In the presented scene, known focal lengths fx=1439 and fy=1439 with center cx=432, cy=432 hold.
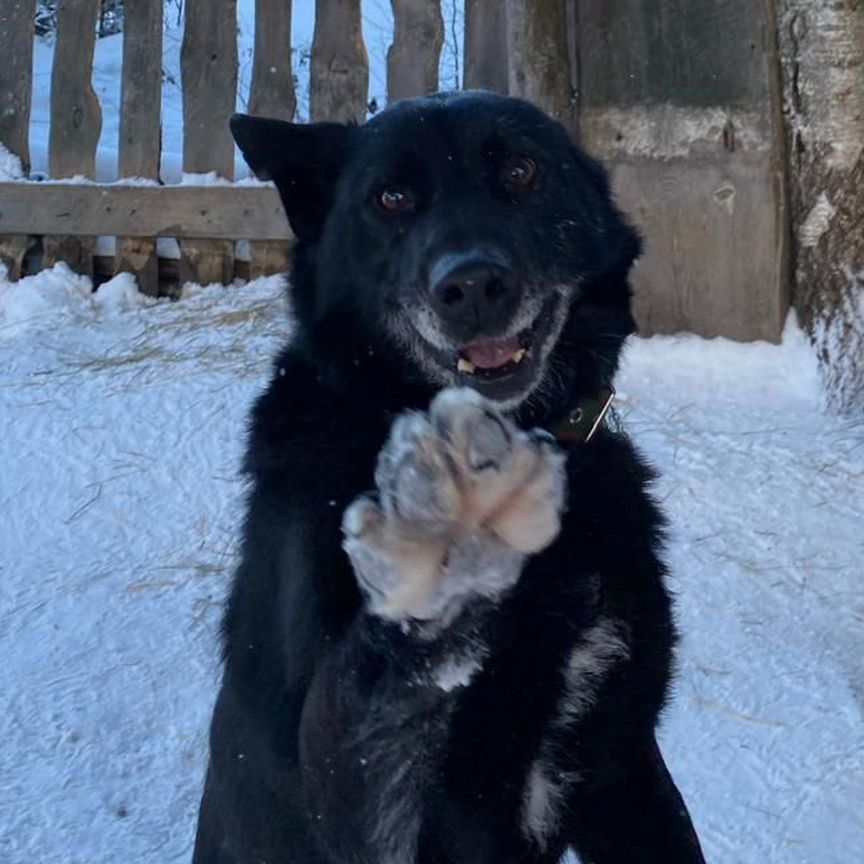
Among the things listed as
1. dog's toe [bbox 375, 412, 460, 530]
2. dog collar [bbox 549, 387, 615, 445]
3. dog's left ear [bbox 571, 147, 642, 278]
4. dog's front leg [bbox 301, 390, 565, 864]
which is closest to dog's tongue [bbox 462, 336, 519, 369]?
dog collar [bbox 549, 387, 615, 445]

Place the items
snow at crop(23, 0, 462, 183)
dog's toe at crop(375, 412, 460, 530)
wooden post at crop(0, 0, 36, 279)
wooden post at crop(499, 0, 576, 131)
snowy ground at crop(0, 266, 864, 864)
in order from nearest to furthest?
1. dog's toe at crop(375, 412, 460, 530)
2. snowy ground at crop(0, 266, 864, 864)
3. wooden post at crop(499, 0, 576, 131)
4. wooden post at crop(0, 0, 36, 279)
5. snow at crop(23, 0, 462, 183)

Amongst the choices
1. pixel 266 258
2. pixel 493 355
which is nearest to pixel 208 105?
pixel 266 258

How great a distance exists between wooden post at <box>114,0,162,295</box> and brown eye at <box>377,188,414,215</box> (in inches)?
143

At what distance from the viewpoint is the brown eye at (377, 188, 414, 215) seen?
8.64 ft

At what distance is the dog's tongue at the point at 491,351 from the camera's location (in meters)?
2.54

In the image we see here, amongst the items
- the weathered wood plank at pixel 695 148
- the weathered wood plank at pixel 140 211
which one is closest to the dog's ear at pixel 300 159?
the weathered wood plank at pixel 695 148

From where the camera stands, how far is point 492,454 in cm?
187

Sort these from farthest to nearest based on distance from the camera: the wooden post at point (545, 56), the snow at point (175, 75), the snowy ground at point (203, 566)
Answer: the snow at point (175, 75) → the wooden post at point (545, 56) → the snowy ground at point (203, 566)

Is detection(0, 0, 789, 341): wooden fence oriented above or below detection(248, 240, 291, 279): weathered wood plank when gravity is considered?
above

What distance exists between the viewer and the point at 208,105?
620 centimetres

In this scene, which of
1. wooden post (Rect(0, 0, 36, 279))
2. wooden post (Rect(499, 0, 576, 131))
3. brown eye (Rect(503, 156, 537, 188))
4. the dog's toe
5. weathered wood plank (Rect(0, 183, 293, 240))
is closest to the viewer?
the dog's toe

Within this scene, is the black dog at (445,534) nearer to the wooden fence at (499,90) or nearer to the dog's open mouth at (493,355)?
the dog's open mouth at (493,355)

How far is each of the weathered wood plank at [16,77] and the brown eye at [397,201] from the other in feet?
13.7

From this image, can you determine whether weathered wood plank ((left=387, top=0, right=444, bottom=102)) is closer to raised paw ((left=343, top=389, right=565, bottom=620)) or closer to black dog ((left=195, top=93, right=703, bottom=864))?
black dog ((left=195, top=93, right=703, bottom=864))
